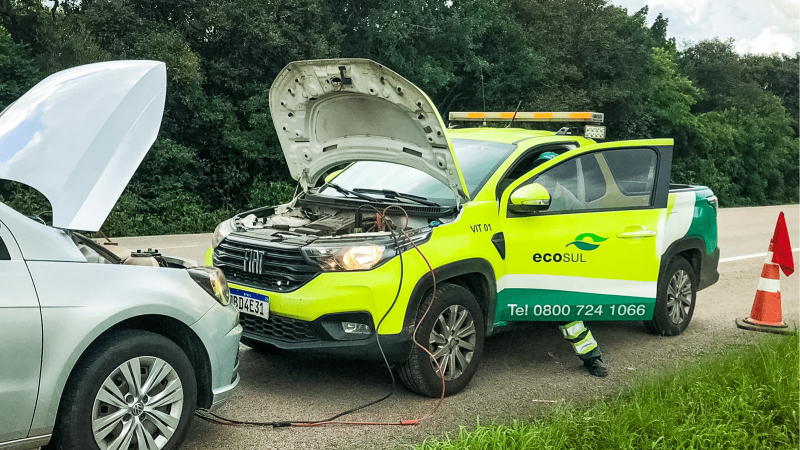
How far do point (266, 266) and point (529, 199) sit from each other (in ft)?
6.01

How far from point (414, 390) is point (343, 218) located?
145cm

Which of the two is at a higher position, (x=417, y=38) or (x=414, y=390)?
(x=417, y=38)

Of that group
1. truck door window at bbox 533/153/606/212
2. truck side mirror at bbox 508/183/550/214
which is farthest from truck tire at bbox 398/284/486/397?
truck door window at bbox 533/153/606/212

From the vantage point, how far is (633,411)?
4.25 m

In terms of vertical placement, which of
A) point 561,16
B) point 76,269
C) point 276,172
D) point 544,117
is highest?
point 561,16

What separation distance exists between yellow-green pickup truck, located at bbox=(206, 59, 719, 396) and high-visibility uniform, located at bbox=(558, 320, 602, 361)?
83 millimetres

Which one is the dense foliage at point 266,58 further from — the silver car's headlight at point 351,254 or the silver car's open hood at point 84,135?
the silver car's open hood at point 84,135

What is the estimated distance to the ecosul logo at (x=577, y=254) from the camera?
5.32 meters

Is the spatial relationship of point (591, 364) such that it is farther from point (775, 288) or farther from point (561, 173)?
point (775, 288)

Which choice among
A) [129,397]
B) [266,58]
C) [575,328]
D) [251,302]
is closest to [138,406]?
[129,397]

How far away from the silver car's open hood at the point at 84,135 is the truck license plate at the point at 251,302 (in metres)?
1.40

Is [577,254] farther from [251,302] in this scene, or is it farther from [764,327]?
[764,327]

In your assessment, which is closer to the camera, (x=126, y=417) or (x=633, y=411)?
(x=126, y=417)

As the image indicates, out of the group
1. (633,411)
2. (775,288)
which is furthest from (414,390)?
(775,288)
